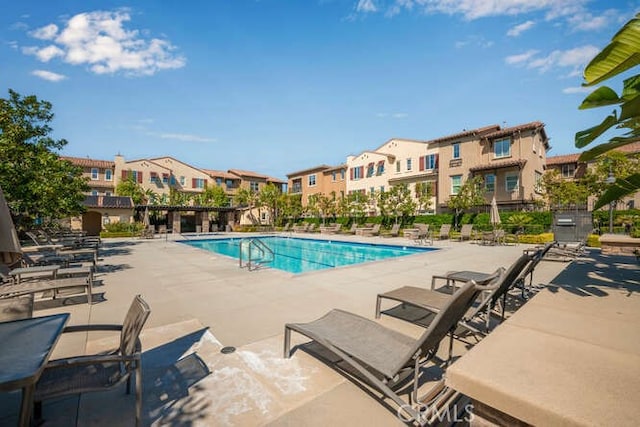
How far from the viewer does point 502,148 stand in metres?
25.9

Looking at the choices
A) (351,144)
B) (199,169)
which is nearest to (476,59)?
(351,144)

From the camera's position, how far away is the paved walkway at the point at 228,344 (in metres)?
2.50

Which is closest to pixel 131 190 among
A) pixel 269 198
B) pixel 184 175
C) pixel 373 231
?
pixel 184 175

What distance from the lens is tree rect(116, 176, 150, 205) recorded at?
1374 inches

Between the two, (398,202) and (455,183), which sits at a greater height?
(455,183)

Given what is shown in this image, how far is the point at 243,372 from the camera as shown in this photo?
3.16 meters

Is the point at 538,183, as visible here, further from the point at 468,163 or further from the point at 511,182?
the point at 468,163

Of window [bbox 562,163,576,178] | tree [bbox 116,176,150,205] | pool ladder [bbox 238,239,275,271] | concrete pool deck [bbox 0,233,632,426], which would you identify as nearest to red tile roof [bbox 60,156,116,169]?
tree [bbox 116,176,150,205]

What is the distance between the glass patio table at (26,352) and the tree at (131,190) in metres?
37.7

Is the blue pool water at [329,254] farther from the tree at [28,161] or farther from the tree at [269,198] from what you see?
the tree at [269,198]

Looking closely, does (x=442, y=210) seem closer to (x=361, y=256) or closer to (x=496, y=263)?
(x=361, y=256)

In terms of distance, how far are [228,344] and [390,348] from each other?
86.0 inches

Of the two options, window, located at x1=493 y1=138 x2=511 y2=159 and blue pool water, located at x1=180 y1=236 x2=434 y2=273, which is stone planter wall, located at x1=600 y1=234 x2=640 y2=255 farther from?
window, located at x1=493 y1=138 x2=511 y2=159

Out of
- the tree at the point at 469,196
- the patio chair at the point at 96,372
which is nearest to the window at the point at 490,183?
the tree at the point at 469,196
